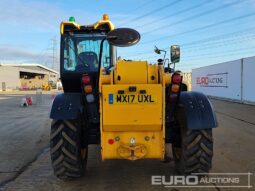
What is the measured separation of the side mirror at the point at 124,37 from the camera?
→ 5.45 metres

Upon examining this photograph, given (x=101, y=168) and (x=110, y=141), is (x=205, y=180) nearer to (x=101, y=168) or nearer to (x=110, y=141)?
(x=110, y=141)

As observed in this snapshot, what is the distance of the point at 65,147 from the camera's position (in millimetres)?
6035

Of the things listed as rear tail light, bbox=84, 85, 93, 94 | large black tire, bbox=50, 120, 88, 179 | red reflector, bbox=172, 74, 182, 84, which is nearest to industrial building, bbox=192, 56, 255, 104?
red reflector, bbox=172, 74, 182, 84

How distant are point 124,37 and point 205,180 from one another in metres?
2.64

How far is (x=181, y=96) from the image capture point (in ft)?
20.7

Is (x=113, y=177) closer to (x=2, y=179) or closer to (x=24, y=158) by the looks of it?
(x=2, y=179)

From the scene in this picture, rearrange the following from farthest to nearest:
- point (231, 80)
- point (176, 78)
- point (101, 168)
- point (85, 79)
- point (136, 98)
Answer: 1. point (231, 80)
2. point (101, 168)
3. point (85, 79)
4. point (176, 78)
5. point (136, 98)

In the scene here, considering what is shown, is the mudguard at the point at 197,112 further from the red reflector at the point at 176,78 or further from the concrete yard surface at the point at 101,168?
the concrete yard surface at the point at 101,168

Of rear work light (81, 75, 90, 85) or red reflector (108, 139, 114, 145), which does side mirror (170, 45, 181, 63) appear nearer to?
rear work light (81, 75, 90, 85)

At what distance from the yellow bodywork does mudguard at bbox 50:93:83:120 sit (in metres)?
0.60

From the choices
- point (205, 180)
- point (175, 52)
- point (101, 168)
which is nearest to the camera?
point (205, 180)

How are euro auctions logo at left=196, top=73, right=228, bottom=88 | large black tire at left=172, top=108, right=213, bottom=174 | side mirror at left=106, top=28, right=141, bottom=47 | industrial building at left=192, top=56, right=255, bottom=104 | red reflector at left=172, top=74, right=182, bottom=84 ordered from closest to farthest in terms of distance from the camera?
side mirror at left=106, top=28, right=141, bottom=47
red reflector at left=172, top=74, right=182, bottom=84
large black tire at left=172, top=108, right=213, bottom=174
industrial building at left=192, top=56, right=255, bottom=104
euro auctions logo at left=196, top=73, right=228, bottom=88

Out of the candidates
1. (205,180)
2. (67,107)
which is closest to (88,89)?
(67,107)

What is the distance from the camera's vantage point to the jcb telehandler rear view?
5.52 meters
